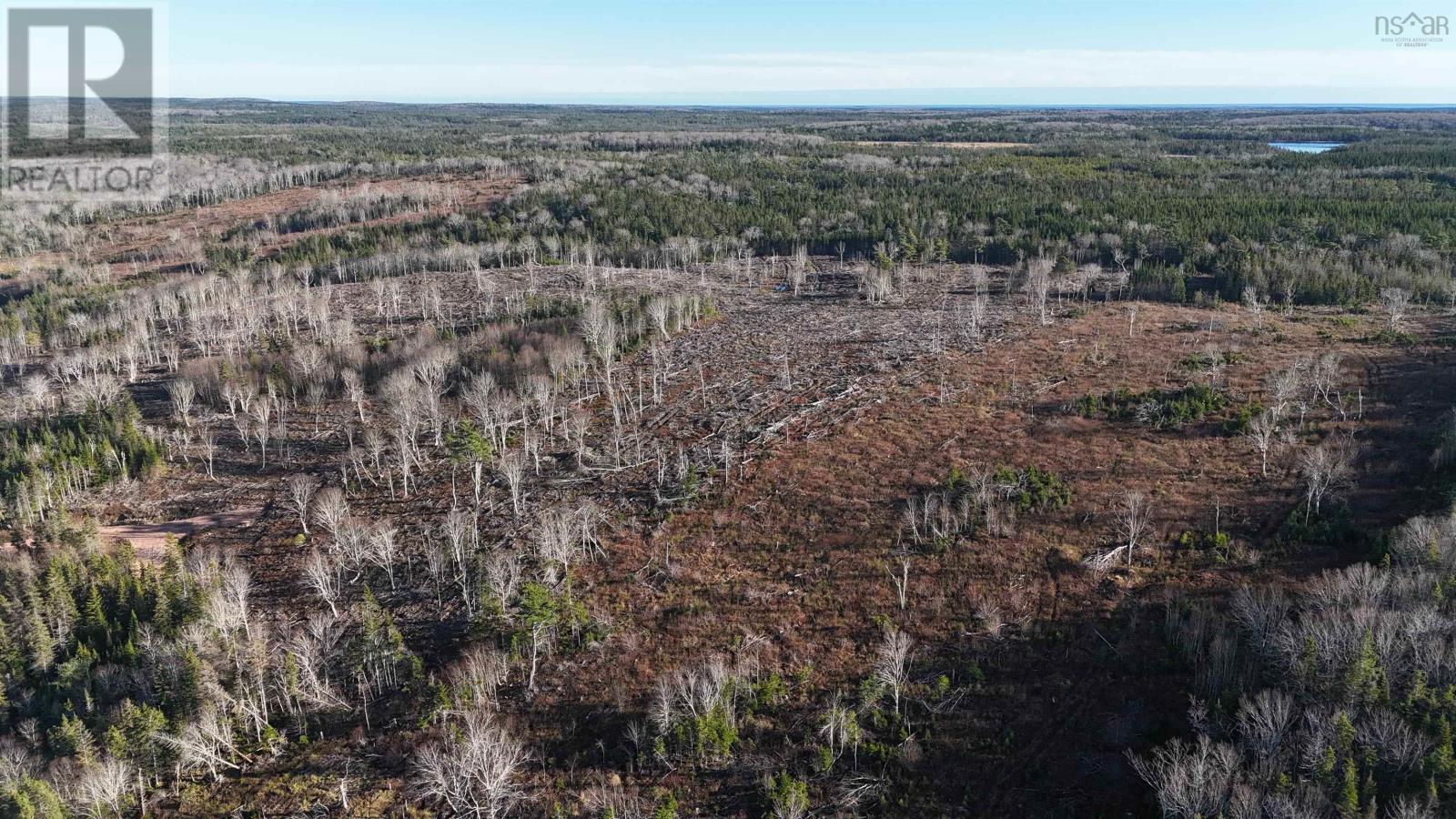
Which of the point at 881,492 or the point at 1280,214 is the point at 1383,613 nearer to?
the point at 881,492

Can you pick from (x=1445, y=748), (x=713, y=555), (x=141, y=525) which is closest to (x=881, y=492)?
(x=713, y=555)

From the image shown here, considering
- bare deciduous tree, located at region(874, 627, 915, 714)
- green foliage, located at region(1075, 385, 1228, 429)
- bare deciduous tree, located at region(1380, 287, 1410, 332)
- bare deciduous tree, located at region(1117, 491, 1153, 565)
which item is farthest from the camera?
bare deciduous tree, located at region(1380, 287, 1410, 332)

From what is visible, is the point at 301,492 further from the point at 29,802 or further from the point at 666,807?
the point at 666,807

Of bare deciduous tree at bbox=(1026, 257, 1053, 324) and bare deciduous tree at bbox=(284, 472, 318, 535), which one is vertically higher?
bare deciduous tree at bbox=(1026, 257, 1053, 324)

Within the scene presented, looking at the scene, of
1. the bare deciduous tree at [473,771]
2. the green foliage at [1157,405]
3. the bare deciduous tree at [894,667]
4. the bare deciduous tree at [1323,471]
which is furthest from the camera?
the green foliage at [1157,405]

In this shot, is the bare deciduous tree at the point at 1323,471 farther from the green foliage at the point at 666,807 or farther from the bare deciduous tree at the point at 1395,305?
the bare deciduous tree at the point at 1395,305

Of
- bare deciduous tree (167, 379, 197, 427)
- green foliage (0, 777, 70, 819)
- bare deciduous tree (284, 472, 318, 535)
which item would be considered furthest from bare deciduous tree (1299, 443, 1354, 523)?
bare deciduous tree (167, 379, 197, 427)

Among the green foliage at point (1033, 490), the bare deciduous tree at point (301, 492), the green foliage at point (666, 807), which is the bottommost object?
the green foliage at point (666, 807)

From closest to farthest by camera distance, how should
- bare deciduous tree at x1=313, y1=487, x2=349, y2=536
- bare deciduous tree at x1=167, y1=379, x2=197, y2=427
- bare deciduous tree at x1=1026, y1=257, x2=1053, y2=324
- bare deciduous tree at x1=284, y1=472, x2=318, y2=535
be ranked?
bare deciduous tree at x1=313, y1=487, x2=349, y2=536
bare deciduous tree at x1=284, y1=472, x2=318, y2=535
bare deciduous tree at x1=167, y1=379, x2=197, y2=427
bare deciduous tree at x1=1026, y1=257, x2=1053, y2=324

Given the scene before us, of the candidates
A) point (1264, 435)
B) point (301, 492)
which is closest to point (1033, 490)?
point (1264, 435)

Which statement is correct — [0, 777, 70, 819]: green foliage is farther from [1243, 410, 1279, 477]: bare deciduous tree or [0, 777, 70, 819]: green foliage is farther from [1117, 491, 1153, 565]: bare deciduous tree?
[1243, 410, 1279, 477]: bare deciduous tree

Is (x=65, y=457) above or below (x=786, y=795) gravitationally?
above

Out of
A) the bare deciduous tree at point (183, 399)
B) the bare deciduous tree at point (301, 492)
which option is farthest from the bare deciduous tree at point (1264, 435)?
the bare deciduous tree at point (183, 399)
